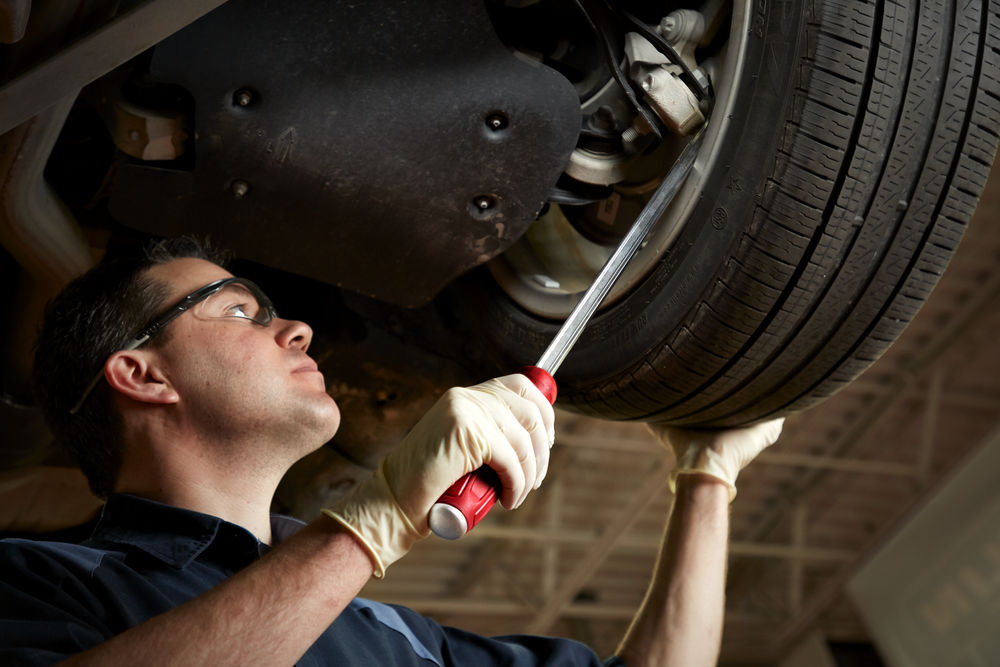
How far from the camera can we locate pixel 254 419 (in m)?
1.60

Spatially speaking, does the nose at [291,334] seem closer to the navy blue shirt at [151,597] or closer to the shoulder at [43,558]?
the navy blue shirt at [151,597]

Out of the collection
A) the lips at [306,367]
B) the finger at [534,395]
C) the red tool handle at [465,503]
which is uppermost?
the finger at [534,395]

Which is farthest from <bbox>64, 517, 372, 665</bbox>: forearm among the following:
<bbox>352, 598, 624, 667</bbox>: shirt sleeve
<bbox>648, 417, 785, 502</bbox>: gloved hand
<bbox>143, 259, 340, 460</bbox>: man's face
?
<bbox>648, 417, 785, 502</bbox>: gloved hand

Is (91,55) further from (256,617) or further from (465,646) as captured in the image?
(465,646)

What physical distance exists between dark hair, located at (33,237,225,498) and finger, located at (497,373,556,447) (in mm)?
634

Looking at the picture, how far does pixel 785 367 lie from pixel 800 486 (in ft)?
24.5

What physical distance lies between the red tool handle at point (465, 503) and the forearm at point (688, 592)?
2.09 ft

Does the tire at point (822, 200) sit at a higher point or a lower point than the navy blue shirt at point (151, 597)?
higher

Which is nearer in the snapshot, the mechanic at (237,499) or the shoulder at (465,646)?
the mechanic at (237,499)

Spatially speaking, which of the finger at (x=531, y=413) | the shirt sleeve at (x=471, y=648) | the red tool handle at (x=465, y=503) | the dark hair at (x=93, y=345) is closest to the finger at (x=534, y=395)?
the finger at (x=531, y=413)

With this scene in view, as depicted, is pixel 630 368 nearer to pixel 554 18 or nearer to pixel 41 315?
pixel 554 18

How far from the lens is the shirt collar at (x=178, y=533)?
4.89 feet

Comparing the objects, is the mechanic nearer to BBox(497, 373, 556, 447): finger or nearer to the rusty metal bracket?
BBox(497, 373, 556, 447): finger

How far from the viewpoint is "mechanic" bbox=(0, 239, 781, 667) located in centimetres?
118
